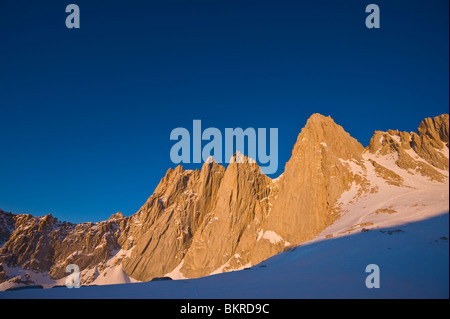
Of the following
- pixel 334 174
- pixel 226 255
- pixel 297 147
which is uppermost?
pixel 297 147

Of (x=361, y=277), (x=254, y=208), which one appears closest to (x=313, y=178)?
(x=254, y=208)

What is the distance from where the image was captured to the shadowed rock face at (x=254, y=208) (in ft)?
334

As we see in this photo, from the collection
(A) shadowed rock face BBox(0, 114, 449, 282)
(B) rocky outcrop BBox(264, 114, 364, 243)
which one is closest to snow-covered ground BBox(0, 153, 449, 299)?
(A) shadowed rock face BBox(0, 114, 449, 282)

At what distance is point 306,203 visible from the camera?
111375 millimetres

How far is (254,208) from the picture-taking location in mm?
169625

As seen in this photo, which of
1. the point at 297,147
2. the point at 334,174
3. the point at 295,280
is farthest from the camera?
the point at 297,147

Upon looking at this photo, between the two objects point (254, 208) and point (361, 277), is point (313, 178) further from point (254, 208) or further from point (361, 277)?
point (361, 277)
